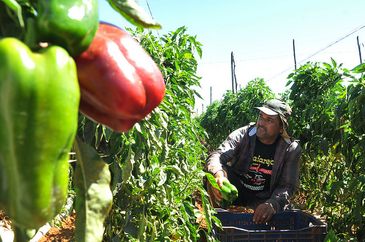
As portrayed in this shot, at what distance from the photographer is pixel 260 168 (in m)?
3.37

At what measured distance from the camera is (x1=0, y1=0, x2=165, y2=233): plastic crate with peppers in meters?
0.44

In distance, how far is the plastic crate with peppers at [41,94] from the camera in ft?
1.45

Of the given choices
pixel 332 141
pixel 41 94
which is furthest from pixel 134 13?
pixel 332 141

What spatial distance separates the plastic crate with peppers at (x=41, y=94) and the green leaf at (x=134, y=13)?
0.05m

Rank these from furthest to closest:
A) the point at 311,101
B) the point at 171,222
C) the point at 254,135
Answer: the point at 311,101
the point at 254,135
the point at 171,222

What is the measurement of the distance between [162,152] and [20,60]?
5.93 feet

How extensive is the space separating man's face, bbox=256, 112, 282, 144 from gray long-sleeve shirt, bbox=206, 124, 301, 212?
0.06m

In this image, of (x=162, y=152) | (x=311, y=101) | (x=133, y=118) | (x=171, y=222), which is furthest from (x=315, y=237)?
(x=133, y=118)

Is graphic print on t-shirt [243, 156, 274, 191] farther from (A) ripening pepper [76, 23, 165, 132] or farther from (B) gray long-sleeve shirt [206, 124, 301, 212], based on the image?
(A) ripening pepper [76, 23, 165, 132]

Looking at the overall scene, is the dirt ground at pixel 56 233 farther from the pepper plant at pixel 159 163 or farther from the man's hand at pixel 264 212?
the man's hand at pixel 264 212

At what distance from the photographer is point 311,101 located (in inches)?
170

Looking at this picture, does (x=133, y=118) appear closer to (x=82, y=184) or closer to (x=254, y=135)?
(x=82, y=184)

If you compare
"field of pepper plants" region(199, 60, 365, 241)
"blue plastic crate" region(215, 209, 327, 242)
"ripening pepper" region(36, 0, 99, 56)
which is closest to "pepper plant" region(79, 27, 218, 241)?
"blue plastic crate" region(215, 209, 327, 242)

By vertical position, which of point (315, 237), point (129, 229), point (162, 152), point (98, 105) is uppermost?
point (98, 105)
